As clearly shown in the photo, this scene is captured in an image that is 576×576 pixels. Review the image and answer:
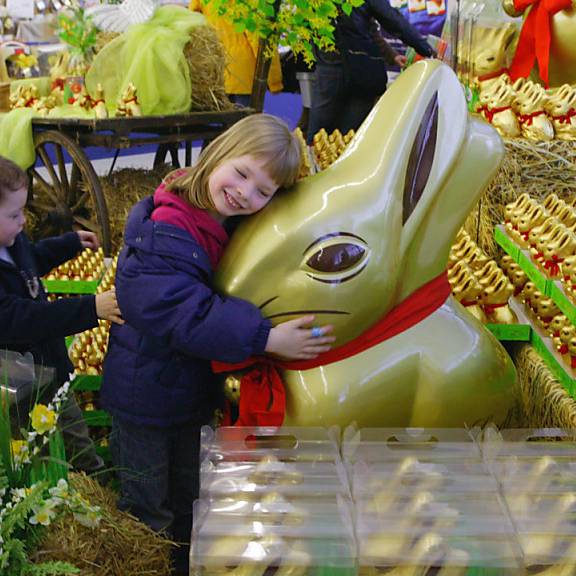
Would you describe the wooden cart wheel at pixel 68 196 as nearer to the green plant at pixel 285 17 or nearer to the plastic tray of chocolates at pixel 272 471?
the green plant at pixel 285 17

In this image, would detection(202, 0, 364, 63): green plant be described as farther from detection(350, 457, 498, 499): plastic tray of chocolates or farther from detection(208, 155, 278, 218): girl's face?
detection(350, 457, 498, 499): plastic tray of chocolates

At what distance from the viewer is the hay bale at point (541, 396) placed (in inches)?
82.1

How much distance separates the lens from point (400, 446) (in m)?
1.54

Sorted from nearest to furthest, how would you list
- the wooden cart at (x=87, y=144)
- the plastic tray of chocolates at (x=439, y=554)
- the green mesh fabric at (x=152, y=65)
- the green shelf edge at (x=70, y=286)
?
the plastic tray of chocolates at (x=439, y=554), the green shelf edge at (x=70, y=286), the wooden cart at (x=87, y=144), the green mesh fabric at (x=152, y=65)

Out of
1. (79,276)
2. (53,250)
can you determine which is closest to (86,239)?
(53,250)

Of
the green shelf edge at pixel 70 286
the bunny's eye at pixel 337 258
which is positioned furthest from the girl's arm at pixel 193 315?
the green shelf edge at pixel 70 286

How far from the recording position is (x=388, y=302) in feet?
5.66

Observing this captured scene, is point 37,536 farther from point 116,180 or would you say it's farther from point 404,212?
point 116,180

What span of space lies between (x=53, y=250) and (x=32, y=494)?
1136mm

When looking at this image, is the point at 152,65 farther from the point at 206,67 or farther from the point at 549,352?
the point at 549,352

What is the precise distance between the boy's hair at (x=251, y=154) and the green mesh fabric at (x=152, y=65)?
7.32 ft

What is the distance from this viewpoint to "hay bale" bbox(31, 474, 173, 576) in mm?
1433

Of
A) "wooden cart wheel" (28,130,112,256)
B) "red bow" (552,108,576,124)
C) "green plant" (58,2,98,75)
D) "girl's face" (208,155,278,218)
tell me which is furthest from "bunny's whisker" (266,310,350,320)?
"green plant" (58,2,98,75)

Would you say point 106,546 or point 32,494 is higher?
point 32,494
